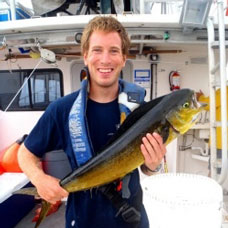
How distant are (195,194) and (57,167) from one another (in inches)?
85.3

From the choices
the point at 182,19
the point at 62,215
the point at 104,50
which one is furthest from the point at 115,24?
the point at 62,215

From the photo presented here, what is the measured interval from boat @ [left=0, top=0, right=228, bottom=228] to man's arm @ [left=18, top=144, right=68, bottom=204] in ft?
6.87

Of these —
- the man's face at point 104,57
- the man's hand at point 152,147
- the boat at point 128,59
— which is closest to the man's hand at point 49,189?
the man's hand at point 152,147

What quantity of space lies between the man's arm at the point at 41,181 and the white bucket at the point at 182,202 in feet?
4.36

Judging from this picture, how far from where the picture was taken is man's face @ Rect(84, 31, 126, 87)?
1538mm

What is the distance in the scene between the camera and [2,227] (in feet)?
12.0

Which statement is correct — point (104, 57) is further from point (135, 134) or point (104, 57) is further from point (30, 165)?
point (30, 165)

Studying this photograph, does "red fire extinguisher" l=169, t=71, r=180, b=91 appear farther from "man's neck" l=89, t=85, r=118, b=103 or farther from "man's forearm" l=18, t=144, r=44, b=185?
"man's forearm" l=18, t=144, r=44, b=185

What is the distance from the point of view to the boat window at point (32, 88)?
200 inches

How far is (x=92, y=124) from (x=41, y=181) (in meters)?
0.49

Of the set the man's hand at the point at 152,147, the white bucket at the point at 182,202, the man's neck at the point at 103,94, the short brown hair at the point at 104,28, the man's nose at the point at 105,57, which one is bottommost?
the white bucket at the point at 182,202

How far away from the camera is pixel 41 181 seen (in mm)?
1505

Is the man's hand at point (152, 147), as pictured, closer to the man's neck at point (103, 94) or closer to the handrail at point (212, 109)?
the man's neck at point (103, 94)

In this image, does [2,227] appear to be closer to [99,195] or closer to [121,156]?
[99,195]
